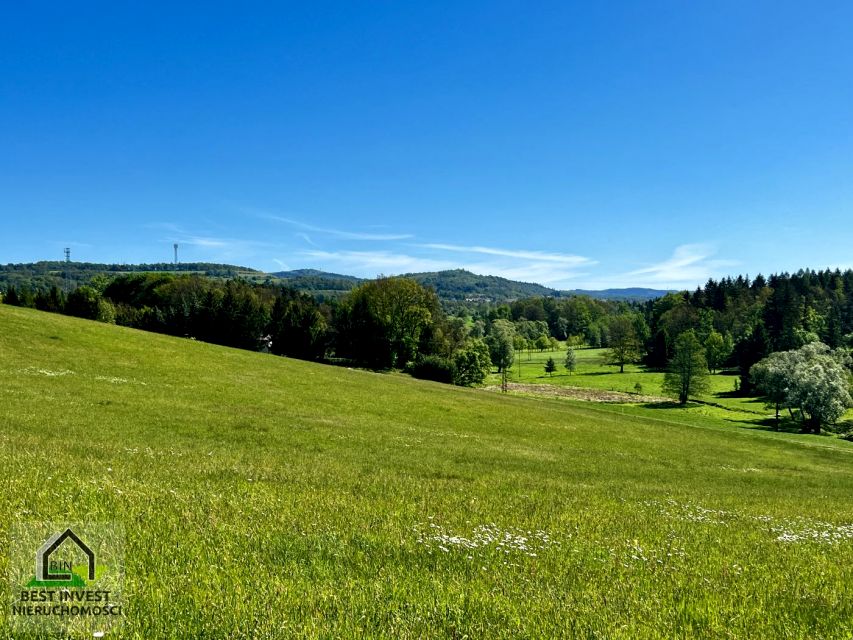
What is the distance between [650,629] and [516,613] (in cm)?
154

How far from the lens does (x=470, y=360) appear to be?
372 ft

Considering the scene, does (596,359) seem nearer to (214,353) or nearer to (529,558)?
(214,353)

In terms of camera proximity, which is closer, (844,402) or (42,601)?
(42,601)

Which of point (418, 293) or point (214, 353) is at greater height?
point (418, 293)

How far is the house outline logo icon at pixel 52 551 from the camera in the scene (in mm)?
5716

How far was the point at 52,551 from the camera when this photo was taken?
6.18m

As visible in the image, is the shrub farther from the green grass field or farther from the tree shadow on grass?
the green grass field

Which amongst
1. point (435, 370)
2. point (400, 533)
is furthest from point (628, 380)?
point (400, 533)

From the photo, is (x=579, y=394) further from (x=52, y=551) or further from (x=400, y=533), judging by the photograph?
(x=52, y=551)

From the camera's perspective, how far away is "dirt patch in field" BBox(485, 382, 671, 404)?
4429 inches

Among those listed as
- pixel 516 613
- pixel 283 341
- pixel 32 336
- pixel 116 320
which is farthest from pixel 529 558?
pixel 116 320

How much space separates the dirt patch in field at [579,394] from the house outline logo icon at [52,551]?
109890mm

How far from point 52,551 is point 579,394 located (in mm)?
117632

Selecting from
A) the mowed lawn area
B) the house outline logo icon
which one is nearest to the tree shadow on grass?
the mowed lawn area
